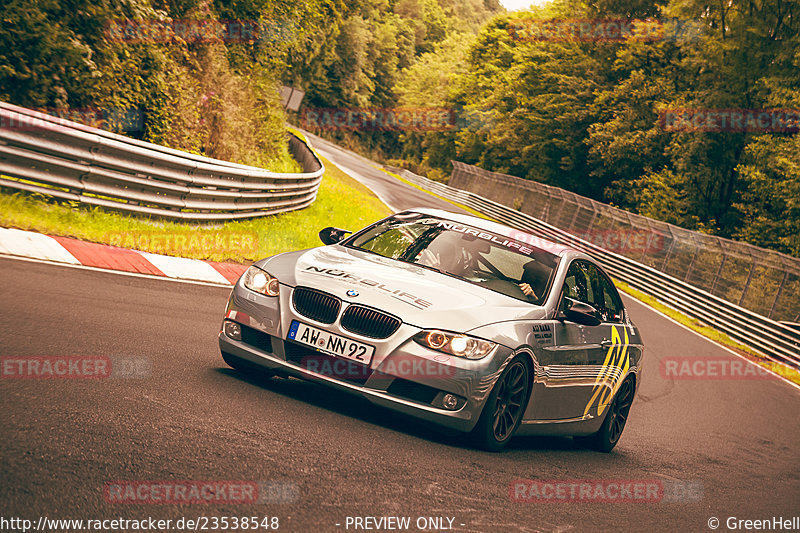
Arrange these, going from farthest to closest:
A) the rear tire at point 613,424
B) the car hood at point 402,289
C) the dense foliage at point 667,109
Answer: the dense foliage at point 667,109 < the rear tire at point 613,424 < the car hood at point 402,289

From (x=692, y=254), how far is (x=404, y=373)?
Answer: 25.6 metres

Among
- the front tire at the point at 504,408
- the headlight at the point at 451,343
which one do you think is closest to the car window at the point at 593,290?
the front tire at the point at 504,408

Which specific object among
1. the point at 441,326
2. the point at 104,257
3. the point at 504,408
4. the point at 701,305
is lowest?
the point at 701,305

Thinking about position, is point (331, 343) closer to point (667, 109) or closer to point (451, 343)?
point (451, 343)

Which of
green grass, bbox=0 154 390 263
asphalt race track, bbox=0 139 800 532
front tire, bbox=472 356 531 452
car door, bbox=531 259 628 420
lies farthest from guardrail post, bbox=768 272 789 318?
front tire, bbox=472 356 531 452

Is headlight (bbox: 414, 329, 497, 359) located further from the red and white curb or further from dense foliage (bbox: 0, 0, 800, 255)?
dense foliage (bbox: 0, 0, 800, 255)

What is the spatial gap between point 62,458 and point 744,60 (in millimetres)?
44258

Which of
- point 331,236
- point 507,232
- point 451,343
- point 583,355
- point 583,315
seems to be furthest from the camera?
point 331,236

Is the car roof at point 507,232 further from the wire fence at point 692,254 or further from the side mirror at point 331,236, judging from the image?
the wire fence at point 692,254

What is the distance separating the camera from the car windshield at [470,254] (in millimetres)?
6680

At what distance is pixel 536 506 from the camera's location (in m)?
4.98

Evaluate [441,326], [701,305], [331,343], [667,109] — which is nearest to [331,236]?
[331,343]

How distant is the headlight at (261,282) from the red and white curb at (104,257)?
3.81m

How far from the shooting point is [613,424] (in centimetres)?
802
